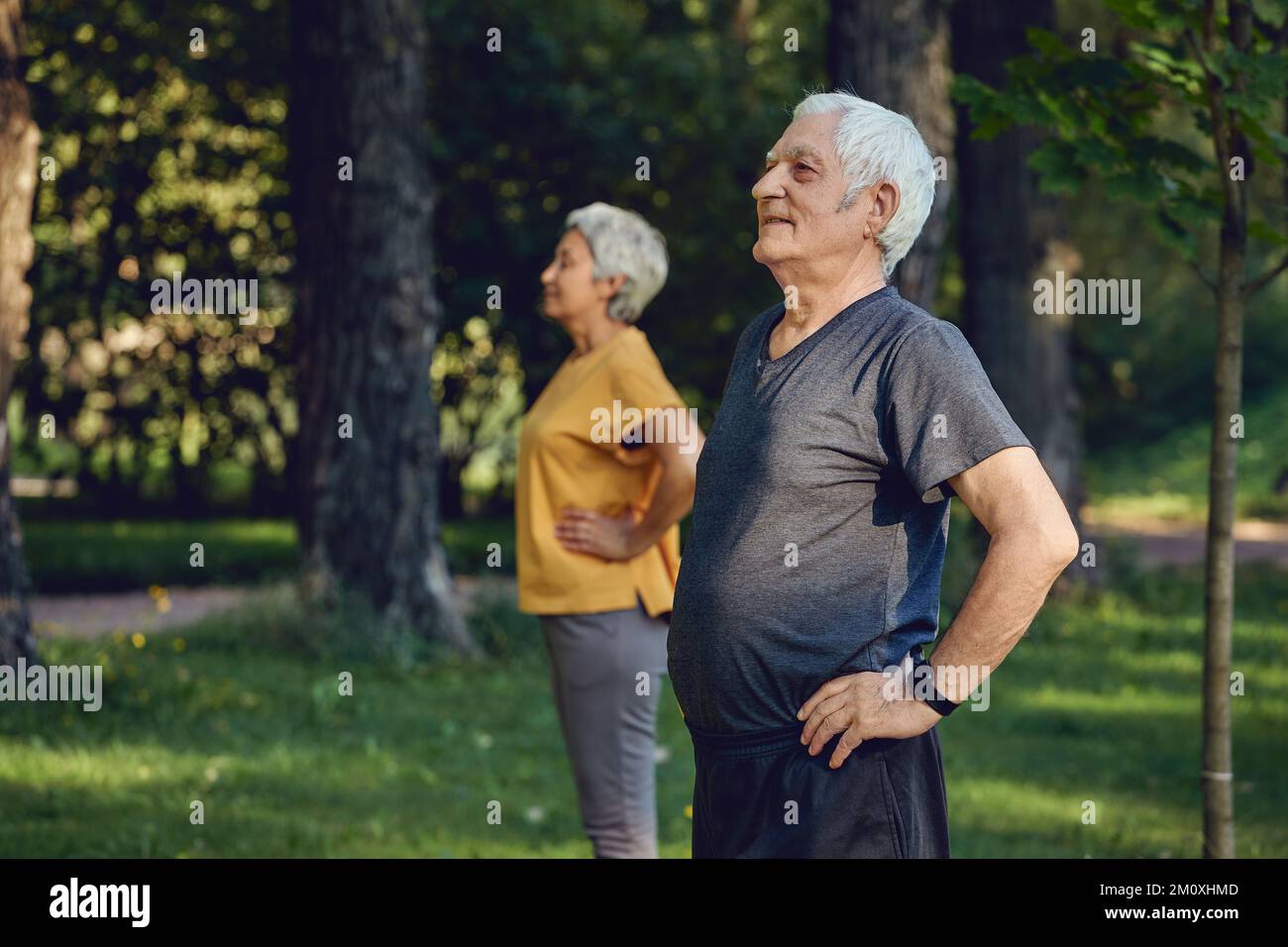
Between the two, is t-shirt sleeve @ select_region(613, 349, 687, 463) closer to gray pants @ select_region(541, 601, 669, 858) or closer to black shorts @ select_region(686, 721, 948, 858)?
gray pants @ select_region(541, 601, 669, 858)

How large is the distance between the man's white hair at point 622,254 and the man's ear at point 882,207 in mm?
1794

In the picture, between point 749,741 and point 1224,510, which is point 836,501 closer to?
point 749,741

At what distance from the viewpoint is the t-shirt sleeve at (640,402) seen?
4641 mm

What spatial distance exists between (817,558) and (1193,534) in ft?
67.0

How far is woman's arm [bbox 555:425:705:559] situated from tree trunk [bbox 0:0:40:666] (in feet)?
14.9

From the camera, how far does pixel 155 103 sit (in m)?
17.4

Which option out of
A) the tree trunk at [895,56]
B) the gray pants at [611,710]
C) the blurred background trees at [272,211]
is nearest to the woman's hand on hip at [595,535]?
the gray pants at [611,710]

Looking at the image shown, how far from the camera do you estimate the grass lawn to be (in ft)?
21.6

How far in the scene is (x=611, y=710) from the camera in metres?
4.67

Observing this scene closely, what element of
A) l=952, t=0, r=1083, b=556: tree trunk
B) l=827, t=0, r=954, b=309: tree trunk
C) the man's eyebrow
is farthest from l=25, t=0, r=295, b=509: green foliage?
the man's eyebrow

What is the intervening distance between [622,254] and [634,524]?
828 millimetres

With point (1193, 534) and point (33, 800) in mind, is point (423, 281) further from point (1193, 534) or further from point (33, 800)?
point (1193, 534)

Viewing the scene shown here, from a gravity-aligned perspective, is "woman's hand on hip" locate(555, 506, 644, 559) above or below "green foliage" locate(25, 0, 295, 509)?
below
